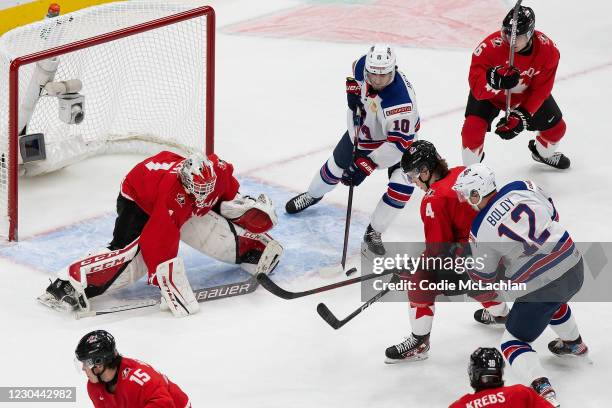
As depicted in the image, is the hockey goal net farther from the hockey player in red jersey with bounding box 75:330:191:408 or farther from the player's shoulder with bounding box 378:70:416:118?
the hockey player in red jersey with bounding box 75:330:191:408

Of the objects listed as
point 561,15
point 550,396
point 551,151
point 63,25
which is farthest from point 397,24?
point 550,396

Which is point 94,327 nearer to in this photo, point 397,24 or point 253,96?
point 253,96

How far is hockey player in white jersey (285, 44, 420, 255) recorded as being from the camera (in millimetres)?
5523

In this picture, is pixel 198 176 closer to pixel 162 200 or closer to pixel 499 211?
pixel 162 200

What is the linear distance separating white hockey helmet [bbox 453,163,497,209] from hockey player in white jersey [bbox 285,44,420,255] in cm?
125

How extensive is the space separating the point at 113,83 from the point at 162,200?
1.66 meters

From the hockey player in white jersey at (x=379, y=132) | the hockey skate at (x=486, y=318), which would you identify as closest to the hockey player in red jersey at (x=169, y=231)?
the hockey player in white jersey at (x=379, y=132)

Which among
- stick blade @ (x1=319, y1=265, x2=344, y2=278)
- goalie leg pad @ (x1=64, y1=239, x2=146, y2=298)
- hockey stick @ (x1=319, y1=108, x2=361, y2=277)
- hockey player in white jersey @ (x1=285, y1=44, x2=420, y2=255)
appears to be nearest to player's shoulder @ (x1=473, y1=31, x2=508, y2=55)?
hockey player in white jersey @ (x1=285, y1=44, x2=420, y2=255)

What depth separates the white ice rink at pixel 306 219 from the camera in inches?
185

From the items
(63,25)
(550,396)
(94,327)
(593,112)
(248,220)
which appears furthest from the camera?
(593,112)

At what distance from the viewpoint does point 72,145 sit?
6.67 metres

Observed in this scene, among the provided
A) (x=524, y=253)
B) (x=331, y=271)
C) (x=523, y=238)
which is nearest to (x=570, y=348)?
(x=524, y=253)

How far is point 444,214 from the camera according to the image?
454 centimetres

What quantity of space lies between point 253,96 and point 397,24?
5.40 ft
